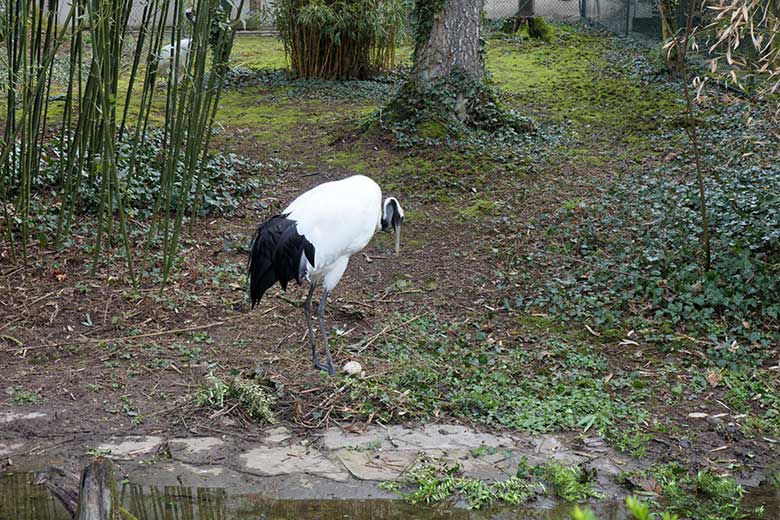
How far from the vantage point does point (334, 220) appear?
4840mm

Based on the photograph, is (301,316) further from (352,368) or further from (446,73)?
(446,73)

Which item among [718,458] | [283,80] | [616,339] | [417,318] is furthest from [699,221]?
[283,80]

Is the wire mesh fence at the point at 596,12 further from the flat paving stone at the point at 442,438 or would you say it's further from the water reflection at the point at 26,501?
the water reflection at the point at 26,501

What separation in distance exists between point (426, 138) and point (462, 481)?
5.13 metres

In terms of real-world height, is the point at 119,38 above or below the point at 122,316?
above

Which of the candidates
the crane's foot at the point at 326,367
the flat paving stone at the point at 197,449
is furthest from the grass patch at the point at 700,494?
the flat paving stone at the point at 197,449

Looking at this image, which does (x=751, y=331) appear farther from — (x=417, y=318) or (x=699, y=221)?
(x=417, y=318)

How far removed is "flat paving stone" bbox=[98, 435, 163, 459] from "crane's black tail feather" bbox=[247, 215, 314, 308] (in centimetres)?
114

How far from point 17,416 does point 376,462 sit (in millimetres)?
1636

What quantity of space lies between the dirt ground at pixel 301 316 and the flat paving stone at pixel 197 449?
0.24 ft

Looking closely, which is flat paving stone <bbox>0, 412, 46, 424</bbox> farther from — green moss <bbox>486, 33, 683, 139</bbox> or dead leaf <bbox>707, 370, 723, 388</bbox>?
green moss <bbox>486, 33, 683, 139</bbox>

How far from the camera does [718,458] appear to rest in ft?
12.5

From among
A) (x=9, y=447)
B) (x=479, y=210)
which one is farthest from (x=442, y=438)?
(x=479, y=210)

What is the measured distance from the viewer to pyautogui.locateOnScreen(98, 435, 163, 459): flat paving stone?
146 inches
